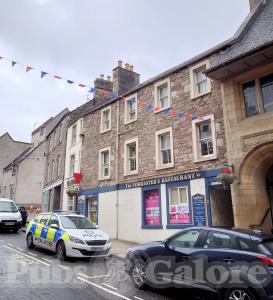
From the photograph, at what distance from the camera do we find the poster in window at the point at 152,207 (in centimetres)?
1428

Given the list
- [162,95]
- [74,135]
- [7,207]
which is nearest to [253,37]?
[162,95]

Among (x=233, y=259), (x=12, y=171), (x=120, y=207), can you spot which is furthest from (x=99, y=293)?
(x=12, y=171)

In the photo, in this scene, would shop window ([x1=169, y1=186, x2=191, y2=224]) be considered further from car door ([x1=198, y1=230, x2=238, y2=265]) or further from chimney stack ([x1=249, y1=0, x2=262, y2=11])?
chimney stack ([x1=249, y1=0, x2=262, y2=11])

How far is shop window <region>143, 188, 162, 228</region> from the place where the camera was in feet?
46.5

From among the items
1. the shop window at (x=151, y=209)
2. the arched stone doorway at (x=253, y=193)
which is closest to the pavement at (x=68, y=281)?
the shop window at (x=151, y=209)

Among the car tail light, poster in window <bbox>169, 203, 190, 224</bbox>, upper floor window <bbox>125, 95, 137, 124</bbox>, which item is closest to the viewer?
the car tail light

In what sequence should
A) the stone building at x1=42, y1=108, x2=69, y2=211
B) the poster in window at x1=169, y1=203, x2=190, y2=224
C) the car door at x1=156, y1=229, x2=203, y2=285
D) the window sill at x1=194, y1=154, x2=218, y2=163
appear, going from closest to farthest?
the car door at x1=156, y1=229, x2=203, y2=285 < the window sill at x1=194, y1=154, x2=218, y2=163 < the poster in window at x1=169, y1=203, x2=190, y2=224 < the stone building at x1=42, y1=108, x2=69, y2=211

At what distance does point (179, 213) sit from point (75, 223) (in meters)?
4.61

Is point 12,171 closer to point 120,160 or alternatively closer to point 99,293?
point 120,160

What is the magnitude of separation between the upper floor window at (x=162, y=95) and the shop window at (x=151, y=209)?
167 inches

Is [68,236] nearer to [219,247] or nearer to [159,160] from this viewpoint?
[219,247]

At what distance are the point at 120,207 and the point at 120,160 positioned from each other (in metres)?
2.66

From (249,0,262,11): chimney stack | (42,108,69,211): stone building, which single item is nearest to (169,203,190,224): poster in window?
(249,0,262,11): chimney stack

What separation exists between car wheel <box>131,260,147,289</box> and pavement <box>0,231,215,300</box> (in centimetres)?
14
